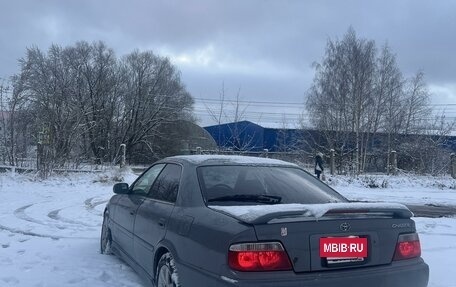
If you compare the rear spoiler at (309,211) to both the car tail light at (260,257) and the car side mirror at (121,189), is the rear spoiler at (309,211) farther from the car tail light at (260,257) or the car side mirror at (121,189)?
the car side mirror at (121,189)

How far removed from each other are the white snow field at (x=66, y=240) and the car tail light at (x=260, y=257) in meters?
2.23

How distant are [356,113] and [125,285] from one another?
31.4 meters

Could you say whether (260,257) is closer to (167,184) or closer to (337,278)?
(337,278)

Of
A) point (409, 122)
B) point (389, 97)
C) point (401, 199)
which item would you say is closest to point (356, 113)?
point (389, 97)

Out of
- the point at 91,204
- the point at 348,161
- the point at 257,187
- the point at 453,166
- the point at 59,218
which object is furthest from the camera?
the point at 348,161

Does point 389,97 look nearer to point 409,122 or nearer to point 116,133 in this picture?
point 409,122

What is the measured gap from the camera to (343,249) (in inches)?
133

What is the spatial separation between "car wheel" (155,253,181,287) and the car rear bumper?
0.75 ft

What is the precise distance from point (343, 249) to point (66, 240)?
17.5 feet

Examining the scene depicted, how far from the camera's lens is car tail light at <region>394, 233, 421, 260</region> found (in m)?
3.66

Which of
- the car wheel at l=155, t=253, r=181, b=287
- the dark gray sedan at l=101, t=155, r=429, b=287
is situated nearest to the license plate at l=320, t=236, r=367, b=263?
the dark gray sedan at l=101, t=155, r=429, b=287

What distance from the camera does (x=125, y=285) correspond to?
16.4 feet

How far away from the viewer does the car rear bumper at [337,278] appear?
3148 mm

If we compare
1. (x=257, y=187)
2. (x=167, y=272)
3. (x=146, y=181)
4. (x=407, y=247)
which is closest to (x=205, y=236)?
(x=167, y=272)
